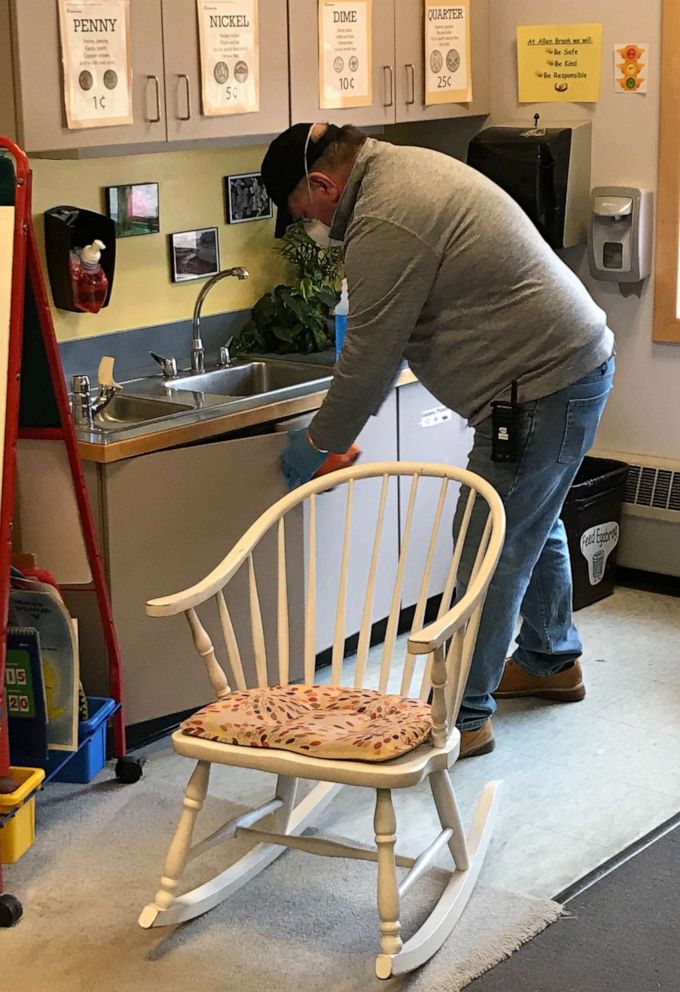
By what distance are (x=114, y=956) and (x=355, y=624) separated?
1.42 metres

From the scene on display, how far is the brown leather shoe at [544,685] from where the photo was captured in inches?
141

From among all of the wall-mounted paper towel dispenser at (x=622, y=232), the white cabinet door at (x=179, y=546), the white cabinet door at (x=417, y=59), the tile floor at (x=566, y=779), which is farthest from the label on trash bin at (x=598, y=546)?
the white cabinet door at (x=417, y=59)

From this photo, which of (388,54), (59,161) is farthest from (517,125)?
(59,161)

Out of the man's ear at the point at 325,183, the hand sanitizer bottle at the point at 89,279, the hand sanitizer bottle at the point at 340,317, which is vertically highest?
the man's ear at the point at 325,183

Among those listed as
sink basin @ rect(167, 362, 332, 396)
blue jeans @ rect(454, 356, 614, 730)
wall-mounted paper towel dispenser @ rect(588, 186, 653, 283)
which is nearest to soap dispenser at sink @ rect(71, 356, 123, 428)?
sink basin @ rect(167, 362, 332, 396)

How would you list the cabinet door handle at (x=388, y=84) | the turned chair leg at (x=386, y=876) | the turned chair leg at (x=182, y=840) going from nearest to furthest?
the turned chair leg at (x=386, y=876) < the turned chair leg at (x=182, y=840) < the cabinet door handle at (x=388, y=84)

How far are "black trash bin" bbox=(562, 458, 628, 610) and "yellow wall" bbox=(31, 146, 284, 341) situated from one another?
1121 millimetres

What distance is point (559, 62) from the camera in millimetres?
4188

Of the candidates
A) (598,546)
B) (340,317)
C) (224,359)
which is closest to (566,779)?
(598,546)

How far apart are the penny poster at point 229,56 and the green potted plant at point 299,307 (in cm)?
57

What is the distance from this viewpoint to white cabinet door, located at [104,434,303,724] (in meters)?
3.15

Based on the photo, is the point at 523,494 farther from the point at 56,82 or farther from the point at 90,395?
the point at 56,82

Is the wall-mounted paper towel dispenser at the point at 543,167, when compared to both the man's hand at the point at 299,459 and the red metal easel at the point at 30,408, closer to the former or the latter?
the man's hand at the point at 299,459

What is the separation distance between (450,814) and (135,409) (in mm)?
1396
